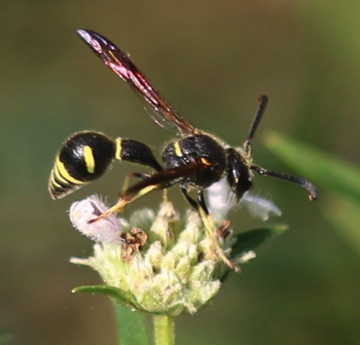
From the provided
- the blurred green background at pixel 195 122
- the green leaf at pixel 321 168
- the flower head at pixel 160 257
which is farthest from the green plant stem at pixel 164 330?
the green leaf at pixel 321 168

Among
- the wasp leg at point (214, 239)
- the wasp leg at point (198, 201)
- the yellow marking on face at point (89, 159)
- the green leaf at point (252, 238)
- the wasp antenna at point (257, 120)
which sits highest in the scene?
the yellow marking on face at point (89, 159)

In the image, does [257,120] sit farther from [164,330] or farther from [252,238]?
[164,330]

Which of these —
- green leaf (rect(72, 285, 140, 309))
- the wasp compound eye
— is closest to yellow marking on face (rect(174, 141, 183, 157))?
the wasp compound eye

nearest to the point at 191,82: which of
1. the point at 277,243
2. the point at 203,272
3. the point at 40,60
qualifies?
the point at 40,60

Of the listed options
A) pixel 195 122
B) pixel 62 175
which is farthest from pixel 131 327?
pixel 195 122

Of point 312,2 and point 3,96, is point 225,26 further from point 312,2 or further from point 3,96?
point 3,96

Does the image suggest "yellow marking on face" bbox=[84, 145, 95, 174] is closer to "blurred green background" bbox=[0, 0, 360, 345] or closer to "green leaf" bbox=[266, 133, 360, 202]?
"blurred green background" bbox=[0, 0, 360, 345]

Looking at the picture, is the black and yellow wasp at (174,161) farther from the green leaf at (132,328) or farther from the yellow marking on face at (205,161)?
the green leaf at (132,328)
